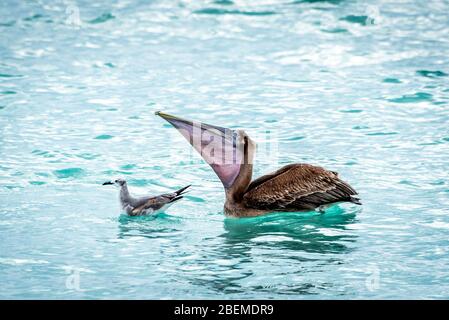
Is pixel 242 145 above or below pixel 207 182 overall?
above

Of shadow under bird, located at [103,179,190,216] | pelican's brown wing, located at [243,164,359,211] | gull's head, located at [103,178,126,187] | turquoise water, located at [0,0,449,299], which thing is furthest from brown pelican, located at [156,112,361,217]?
gull's head, located at [103,178,126,187]

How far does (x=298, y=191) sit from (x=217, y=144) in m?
0.72

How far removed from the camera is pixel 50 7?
14062 millimetres

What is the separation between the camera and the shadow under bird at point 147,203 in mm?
8281

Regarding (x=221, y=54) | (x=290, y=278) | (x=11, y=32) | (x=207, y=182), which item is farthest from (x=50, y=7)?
(x=290, y=278)

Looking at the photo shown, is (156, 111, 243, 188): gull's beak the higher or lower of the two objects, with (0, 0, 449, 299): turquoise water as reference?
higher

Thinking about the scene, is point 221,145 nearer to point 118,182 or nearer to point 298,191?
point 298,191

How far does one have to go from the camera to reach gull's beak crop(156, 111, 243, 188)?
8.34 meters

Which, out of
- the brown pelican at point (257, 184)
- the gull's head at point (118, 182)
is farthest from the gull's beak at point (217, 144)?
the gull's head at point (118, 182)

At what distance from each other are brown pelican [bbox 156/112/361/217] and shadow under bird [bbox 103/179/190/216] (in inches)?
15.5

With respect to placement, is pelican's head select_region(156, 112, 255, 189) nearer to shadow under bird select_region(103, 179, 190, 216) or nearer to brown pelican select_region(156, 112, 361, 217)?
brown pelican select_region(156, 112, 361, 217)

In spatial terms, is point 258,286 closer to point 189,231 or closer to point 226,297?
point 226,297

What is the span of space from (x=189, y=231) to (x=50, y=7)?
6795 mm

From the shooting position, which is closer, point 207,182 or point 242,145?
point 242,145
